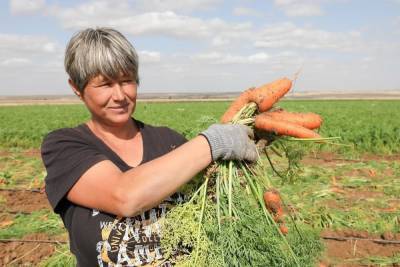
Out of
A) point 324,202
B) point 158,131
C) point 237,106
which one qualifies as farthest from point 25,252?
point 324,202

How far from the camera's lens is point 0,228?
5.91 meters

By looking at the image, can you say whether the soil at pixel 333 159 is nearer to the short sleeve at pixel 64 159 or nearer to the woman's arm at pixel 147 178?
the woman's arm at pixel 147 178

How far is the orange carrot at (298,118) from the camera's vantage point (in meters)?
2.30

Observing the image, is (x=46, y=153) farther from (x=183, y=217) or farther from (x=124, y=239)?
(x=183, y=217)

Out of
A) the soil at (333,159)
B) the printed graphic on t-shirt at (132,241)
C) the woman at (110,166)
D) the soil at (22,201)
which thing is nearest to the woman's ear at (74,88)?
the woman at (110,166)

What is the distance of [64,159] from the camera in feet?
6.11

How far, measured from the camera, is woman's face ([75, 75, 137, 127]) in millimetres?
1924

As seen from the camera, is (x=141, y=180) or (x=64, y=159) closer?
(x=141, y=180)

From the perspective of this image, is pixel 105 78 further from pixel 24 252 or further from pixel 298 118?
pixel 24 252

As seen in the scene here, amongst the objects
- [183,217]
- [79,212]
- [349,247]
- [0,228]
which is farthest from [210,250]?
[0,228]

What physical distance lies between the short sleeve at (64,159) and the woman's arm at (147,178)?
3 cm

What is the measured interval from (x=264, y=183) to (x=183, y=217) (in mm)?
532

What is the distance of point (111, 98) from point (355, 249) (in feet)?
13.2

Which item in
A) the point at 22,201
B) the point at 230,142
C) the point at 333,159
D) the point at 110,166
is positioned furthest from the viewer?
the point at 333,159
